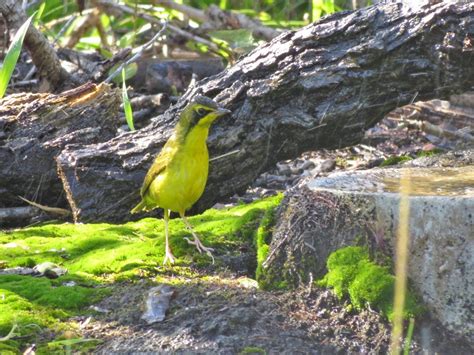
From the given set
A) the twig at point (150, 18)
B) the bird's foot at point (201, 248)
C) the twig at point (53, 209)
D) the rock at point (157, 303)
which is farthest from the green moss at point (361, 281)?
the twig at point (150, 18)

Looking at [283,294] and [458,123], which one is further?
[458,123]

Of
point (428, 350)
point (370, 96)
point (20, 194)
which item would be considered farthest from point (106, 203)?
point (428, 350)

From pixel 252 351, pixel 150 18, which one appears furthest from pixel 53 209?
pixel 150 18

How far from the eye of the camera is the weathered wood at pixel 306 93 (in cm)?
560

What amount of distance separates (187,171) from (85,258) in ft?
2.64

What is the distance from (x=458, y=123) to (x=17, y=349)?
472 centimetres

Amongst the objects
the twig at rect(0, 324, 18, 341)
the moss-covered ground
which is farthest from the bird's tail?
the twig at rect(0, 324, 18, 341)

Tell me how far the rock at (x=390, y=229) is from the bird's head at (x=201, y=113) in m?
0.73

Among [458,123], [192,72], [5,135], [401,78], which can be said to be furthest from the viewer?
[192,72]

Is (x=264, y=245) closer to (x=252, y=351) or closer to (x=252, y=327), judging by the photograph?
(x=252, y=327)

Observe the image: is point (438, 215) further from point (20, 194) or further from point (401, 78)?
point (20, 194)

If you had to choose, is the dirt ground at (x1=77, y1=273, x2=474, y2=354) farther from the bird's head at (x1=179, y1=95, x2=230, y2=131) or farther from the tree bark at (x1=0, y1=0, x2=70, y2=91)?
the tree bark at (x1=0, y1=0, x2=70, y2=91)

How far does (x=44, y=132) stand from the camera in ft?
21.1

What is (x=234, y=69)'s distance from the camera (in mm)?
5918
